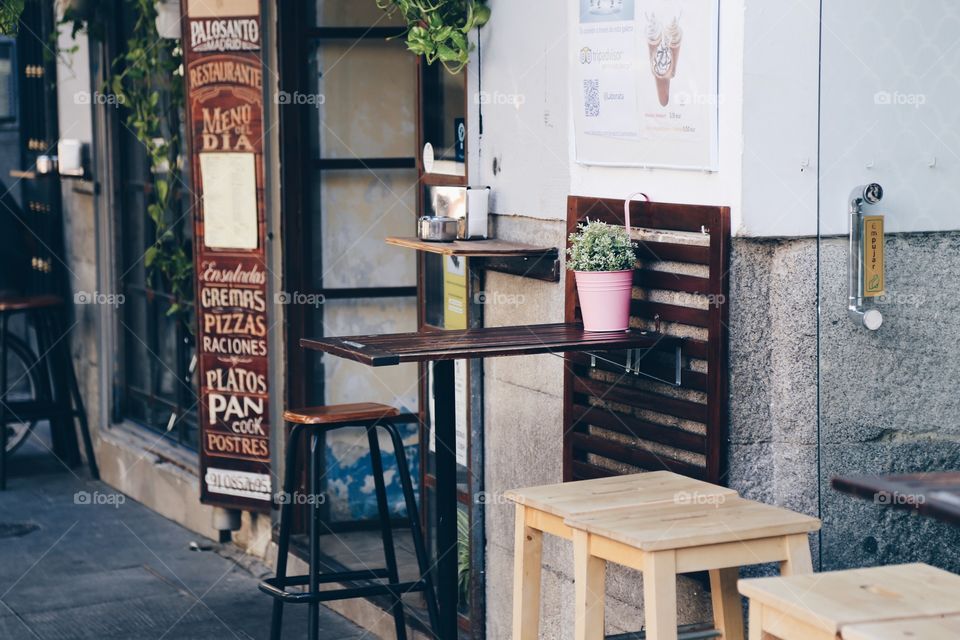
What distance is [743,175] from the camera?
3377 millimetres

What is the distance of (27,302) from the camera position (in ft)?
25.7

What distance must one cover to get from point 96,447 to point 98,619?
8.82 ft

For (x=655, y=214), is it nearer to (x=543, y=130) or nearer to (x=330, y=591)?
(x=543, y=130)

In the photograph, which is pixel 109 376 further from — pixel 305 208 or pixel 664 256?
pixel 664 256

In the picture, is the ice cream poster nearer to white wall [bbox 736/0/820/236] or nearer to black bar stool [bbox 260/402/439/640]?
white wall [bbox 736/0/820/236]

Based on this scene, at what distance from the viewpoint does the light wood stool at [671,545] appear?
9.61 ft

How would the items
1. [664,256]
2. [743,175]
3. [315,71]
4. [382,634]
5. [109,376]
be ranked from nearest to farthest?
[743,175] < [664,256] < [382,634] < [315,71] < [109,376]

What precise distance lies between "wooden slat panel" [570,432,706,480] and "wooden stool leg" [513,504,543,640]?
0.45 metres

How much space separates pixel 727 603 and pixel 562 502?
469 mm

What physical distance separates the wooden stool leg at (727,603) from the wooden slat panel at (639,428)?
340 mm

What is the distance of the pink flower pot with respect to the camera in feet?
12.1

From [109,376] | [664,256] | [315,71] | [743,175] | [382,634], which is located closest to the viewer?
[743,175]

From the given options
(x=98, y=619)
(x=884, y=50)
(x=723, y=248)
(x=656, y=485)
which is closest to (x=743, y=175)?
(x=723, y=248)

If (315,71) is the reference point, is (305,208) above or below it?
below
